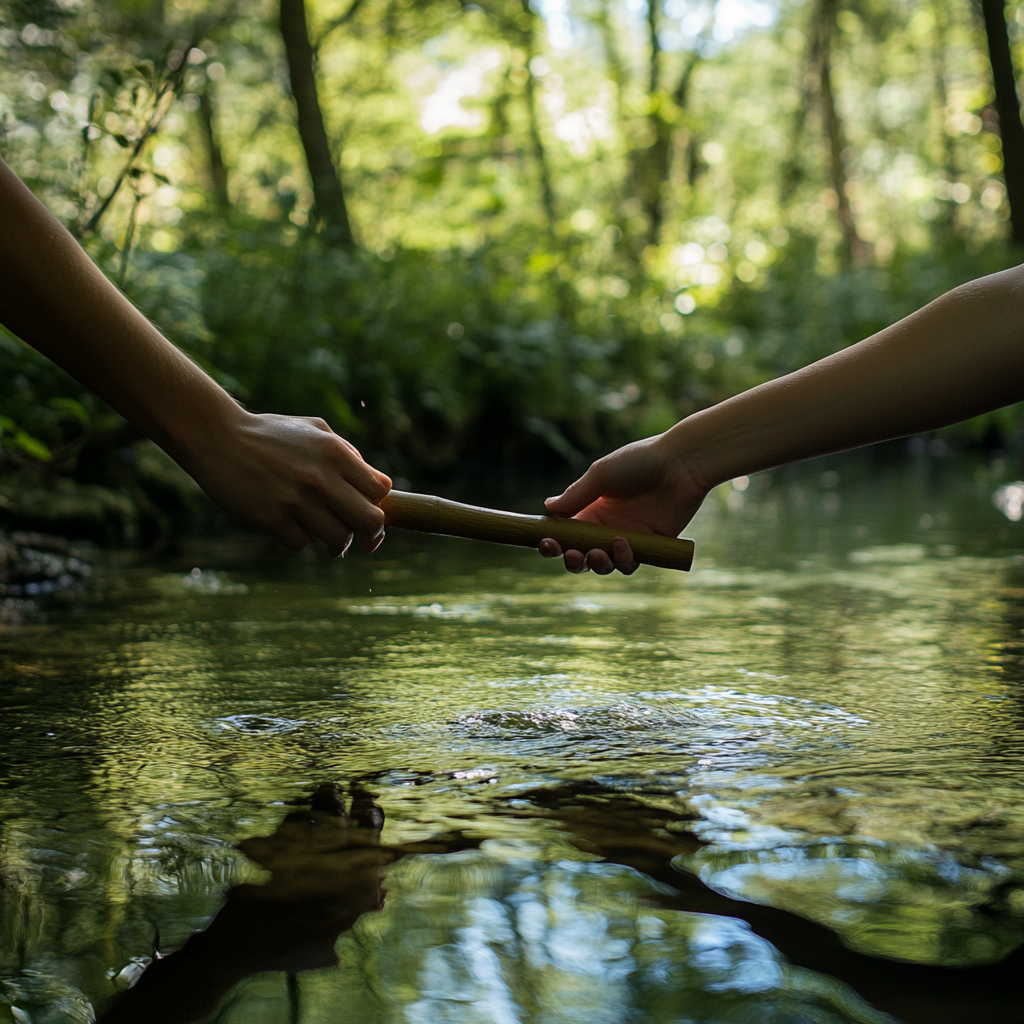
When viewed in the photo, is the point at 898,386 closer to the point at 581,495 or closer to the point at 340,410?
the point at 581,495

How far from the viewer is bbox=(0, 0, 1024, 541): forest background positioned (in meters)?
5.02

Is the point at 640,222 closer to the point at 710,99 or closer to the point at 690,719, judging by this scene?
the point at 710,99

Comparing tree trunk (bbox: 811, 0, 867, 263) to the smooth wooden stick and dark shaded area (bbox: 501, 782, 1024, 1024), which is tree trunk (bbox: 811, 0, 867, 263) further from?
dark shaded area (bbox: 501, 782, 1024, 1024)

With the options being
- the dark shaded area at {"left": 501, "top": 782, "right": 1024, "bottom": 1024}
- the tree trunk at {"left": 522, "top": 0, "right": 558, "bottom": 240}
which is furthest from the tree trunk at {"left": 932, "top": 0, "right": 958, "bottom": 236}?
the dark shaded area at {"left": 501, "top": 782, "right": 1024, "bottom": 1024}

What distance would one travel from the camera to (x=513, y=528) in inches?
80.4

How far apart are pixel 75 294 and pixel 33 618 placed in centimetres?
157

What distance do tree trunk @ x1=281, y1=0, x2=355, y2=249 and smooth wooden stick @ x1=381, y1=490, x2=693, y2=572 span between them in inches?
303

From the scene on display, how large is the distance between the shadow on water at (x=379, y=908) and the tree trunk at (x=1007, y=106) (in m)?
10.9

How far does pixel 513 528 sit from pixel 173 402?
0.62 m

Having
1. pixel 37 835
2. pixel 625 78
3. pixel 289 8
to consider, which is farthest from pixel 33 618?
pixel 625 78

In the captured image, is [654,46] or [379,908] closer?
[379,908]

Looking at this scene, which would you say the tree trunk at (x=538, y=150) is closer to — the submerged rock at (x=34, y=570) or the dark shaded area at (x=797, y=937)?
the submerged rock at (x=34, y=570)

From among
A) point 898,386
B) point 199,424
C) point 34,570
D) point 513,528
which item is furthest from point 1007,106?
point 199,424

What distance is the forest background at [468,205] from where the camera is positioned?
16.5ft
